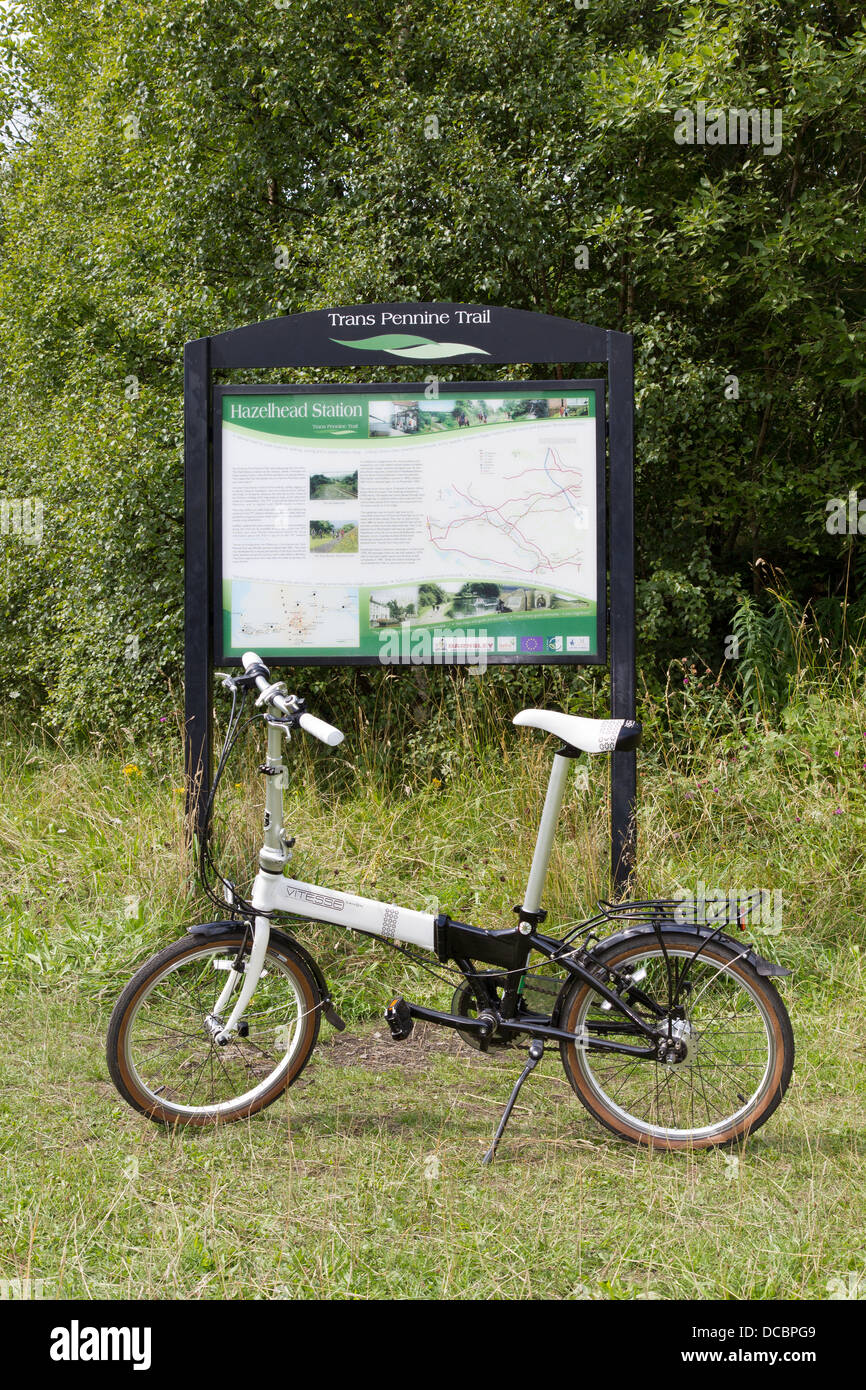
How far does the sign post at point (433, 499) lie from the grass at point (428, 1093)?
2.54 feet

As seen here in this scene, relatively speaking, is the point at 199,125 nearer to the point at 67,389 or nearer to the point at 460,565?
the point at 67,389

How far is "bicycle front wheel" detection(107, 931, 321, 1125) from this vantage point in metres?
3.15

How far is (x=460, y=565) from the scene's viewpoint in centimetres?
454

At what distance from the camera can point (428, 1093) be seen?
11.7ft

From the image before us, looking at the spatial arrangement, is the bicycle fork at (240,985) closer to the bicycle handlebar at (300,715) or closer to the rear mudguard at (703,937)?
the bicycle handlebar at (300,715)

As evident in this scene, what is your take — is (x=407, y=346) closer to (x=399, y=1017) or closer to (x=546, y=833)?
(x=546, y=833)

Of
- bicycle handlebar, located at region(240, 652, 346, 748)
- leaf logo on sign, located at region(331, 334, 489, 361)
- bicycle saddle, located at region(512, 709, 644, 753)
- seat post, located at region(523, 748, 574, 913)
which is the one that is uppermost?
leaf logo on sign, located at region(331, 334, 489, 361)

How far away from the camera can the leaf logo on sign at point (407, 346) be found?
454cm

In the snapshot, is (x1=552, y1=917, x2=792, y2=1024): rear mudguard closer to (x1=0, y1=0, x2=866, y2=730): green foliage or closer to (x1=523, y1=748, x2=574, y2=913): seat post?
(x1=523, y1=748, x2=574, y2=913): seat post

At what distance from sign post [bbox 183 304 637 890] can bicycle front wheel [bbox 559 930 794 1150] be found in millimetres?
1285

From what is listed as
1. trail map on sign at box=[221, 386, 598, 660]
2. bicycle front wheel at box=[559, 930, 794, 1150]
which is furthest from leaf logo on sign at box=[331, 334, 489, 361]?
bicycle front wheel at box=[559, 930, 794, 1150]

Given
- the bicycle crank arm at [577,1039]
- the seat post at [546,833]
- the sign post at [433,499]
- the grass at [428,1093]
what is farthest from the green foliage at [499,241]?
the bicycle crank arm at [577,1039]

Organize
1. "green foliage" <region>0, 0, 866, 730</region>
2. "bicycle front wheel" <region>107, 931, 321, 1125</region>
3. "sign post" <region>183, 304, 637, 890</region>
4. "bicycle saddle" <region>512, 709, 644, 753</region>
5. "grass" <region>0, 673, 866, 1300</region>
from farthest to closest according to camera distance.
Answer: "green foliage" <region>0, 0, 866, 730</region> → "sign post" <region>183, 304, 637, 890</region> → "bicycle front wheel" <region>107, 931, 321, 1125</region> → "bicycle saddle" <region>512, 709, 644, 753</region> → "grass" <region>0, 673, 866, 1300</region>

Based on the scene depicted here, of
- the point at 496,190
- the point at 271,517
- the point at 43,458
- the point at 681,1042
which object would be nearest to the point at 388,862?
the point at 271,517
